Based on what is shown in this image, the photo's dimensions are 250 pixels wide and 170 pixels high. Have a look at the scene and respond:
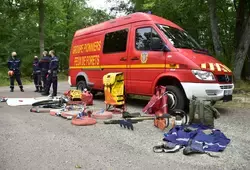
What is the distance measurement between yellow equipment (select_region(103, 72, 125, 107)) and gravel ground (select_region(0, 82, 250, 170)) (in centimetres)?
144

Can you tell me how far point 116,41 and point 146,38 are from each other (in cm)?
126

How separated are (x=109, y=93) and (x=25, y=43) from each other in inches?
856

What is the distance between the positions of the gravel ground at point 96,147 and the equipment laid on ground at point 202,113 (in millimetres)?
506

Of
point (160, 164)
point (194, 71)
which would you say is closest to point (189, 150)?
point (160, 164)

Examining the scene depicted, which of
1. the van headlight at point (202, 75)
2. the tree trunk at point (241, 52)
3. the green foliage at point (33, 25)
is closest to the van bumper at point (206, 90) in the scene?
the van headlight at point (202, 75)

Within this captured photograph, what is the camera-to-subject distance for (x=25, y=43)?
26.6 metres

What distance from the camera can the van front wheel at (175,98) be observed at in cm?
670

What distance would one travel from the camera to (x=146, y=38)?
7559 millimetres

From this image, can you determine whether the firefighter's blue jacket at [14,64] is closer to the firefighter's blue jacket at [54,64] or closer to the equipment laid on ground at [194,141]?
the firefighter's blue jacket at [54,64]

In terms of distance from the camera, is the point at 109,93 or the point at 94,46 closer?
the point at 109,93

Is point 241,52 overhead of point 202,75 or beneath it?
overhead

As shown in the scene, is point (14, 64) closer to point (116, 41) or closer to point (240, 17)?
point (116, 41)

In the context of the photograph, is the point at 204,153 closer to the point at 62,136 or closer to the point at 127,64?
the point at 62,136

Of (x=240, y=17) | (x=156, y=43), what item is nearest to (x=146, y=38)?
(x=156, y=43)
